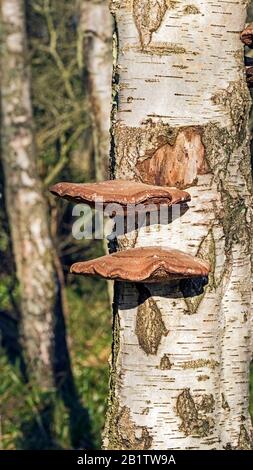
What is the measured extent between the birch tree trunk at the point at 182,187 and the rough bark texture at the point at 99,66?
4.06m

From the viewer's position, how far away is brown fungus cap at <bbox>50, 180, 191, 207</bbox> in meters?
3.10

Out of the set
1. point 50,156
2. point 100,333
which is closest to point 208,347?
point 100,333

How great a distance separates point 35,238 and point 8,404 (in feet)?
5.47

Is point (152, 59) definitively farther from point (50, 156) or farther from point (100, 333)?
point (50, 156)

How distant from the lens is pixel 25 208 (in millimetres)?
9164

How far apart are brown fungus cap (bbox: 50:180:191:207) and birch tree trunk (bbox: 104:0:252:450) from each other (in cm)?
16

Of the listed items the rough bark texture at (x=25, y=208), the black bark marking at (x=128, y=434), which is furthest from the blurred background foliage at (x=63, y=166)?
the black bark marking at (x=128, y=434)

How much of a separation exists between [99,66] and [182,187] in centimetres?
445

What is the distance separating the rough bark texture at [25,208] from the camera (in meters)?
8.93

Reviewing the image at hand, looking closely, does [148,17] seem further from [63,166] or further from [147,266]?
[63,166]

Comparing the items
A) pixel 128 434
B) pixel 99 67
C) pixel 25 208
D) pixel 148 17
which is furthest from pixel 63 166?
pixel 128 434

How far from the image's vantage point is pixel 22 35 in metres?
9.41

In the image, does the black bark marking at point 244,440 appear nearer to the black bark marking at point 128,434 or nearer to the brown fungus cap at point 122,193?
the black bark marking at point 128,434

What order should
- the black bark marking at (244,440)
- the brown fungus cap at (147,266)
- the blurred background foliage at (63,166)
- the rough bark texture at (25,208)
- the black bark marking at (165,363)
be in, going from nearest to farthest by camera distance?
the brown fungus cap at (147,266), the black bark marking at (165,363), the black bark marking at (244,440), the rough bark texture at (25,208), the blurred background foliage at (63,166)
